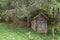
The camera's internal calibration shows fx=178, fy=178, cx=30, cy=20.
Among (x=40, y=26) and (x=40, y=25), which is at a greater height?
(x=40, y=25)

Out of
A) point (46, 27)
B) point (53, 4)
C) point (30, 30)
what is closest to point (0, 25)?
point (30, 30)

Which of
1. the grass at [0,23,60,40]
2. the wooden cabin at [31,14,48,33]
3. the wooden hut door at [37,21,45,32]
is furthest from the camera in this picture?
the wooden hut door at [37,21,45,32]

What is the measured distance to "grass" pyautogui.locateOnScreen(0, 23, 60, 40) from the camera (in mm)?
18109

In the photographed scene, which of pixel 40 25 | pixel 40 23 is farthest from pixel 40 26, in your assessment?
pixel 40 23

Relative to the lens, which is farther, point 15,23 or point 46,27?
point 15,23

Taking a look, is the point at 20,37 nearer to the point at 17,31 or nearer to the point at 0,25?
the point at 17,31

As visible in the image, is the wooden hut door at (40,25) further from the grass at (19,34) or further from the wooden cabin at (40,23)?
the grass at (19,34)

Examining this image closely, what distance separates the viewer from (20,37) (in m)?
18.2

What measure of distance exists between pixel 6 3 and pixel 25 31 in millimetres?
4770

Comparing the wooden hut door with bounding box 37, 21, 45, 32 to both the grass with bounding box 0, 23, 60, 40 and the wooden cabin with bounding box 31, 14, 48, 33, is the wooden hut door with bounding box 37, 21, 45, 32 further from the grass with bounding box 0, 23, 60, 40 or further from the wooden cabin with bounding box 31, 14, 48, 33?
the grass with bounding box 0, 23, 60, 40

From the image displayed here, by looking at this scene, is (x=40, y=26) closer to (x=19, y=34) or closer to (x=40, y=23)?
(x=40, y=23)

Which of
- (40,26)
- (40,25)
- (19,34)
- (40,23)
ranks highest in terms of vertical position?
(40,23)

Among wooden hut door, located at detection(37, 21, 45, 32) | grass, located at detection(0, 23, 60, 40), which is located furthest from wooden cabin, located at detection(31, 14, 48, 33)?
grass, located at detection(0, 23, 60, 40)

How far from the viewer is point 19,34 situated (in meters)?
18.9
